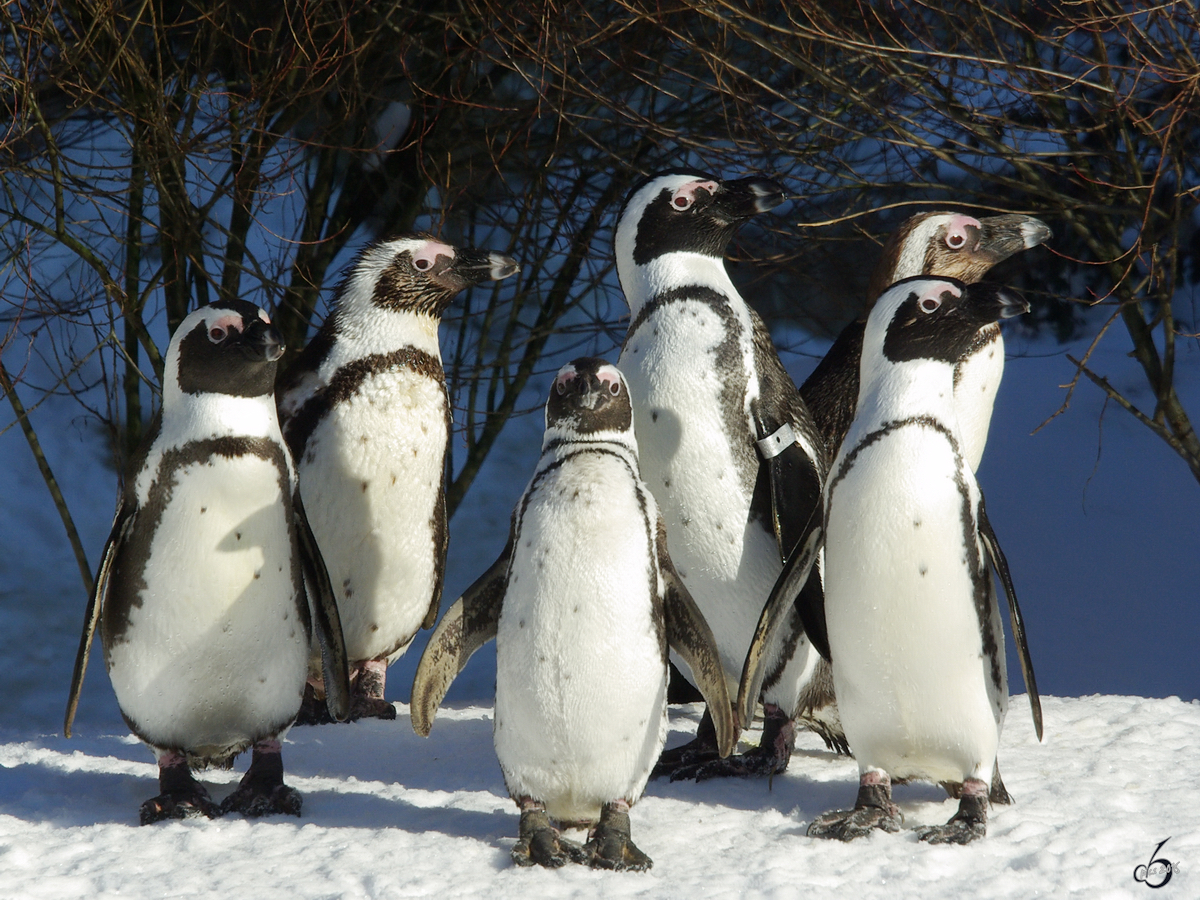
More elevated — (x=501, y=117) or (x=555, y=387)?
(x=501, y=117)

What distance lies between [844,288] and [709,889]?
4511mm

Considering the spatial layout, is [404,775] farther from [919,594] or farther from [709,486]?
[919,594]

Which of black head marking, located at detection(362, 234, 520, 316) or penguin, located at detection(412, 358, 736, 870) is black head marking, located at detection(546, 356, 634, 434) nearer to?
penguin, located at detection(412, 358, 736, 870)

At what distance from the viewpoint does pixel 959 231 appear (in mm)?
3197

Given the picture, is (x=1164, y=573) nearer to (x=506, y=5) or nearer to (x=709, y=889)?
(x=506, y=5)

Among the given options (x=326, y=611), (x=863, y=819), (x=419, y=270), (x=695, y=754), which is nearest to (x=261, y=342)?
(x=326, y=611)

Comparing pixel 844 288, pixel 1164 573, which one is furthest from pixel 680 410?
pixel 1164 573

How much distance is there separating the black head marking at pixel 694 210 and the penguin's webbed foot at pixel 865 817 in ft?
4.42

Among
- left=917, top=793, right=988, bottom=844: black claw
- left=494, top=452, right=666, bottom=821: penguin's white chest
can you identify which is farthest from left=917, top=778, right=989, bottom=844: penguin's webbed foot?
left=494, top=452, right=666, bottom=821: penguin's white chest

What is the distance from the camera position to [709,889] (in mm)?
1859

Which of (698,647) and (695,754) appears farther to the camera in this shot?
(695,754)

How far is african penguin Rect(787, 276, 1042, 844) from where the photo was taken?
7.07 feet

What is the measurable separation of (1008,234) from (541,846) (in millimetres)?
2140

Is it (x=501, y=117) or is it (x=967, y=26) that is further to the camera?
(x=501, y=117)
